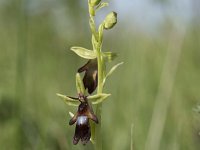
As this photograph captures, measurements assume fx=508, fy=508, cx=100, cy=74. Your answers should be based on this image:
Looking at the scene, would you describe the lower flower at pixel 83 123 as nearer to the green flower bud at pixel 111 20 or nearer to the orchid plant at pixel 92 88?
the orchid plant at pixel 92 88

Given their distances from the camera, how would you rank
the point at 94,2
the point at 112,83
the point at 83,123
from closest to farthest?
the point at 83,123 → the point at 94,2 → the point at 112,83

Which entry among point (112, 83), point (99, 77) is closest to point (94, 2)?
point (99, 77)

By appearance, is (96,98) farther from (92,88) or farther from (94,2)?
(94,2)

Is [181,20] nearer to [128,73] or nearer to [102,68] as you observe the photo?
[128,73]

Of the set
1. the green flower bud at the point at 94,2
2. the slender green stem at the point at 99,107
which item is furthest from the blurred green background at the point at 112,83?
the green flower bud at the point at 94,2

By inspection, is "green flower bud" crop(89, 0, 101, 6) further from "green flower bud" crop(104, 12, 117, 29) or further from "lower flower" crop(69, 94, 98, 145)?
"lower flower" crop(69, 94, 98, 145)

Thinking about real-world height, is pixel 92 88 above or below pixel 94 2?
below

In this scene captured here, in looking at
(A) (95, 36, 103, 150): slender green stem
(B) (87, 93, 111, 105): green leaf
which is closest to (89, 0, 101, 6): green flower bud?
(A) (95, 36, 103, 150): slender green stem
